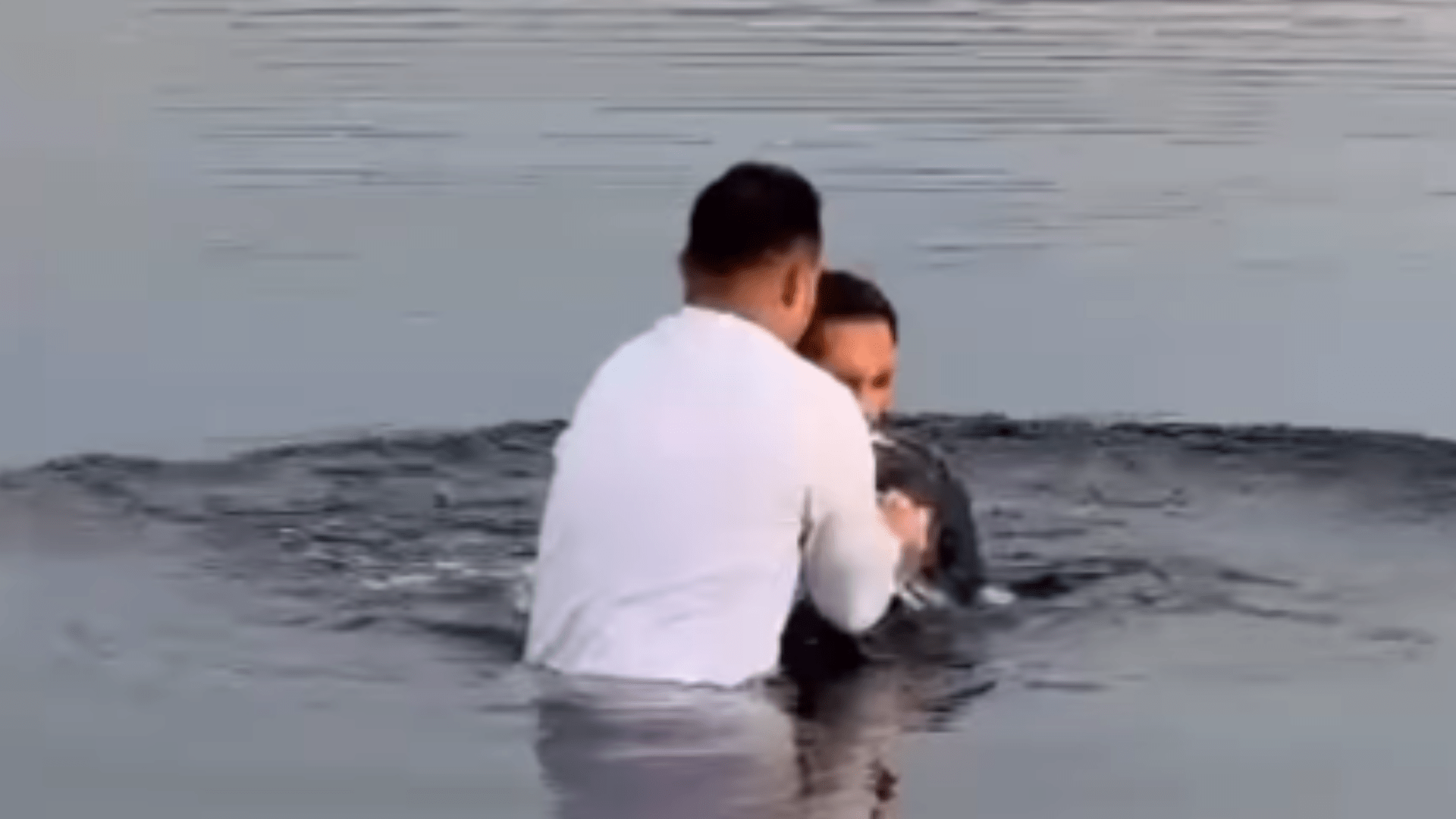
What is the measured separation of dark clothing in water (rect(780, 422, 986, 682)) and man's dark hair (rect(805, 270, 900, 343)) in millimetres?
288

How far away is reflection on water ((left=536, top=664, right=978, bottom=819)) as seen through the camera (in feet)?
21.2

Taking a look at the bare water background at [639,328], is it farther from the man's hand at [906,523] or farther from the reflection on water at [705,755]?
the man's hand at [906,523]

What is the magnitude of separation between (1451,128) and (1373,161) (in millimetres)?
711

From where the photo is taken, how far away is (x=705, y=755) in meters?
6.68

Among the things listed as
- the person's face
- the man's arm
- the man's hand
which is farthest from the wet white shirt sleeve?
the person's face

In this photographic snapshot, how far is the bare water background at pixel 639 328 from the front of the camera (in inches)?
279

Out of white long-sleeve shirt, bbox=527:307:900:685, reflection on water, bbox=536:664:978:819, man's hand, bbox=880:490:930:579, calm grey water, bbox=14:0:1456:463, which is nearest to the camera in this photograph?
reflection on water, bbox=536:664:978:819

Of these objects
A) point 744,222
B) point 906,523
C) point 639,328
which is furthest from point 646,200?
point 744,222

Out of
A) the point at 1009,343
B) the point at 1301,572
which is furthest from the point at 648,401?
the point at 1009,343

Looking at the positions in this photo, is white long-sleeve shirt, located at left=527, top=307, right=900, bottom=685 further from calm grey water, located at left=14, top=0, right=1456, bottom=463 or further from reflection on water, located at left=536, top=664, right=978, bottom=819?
calm grey water, located at left=14, top=0, right=1456, bottom=463

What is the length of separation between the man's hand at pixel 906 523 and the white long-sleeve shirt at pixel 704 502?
472mm

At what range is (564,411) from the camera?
34.5 ft

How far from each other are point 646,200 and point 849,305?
15.2 feet

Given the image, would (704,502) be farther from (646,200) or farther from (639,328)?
(646,200)
